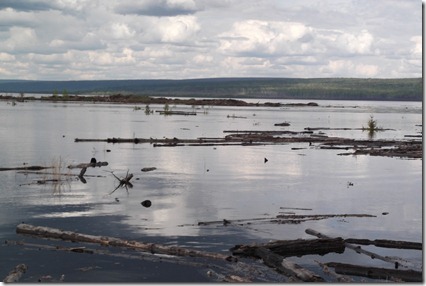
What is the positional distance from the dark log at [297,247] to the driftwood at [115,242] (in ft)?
2.46

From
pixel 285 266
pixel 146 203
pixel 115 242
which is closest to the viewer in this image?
pixel 285 266

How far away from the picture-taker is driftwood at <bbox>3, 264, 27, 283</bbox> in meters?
15.5

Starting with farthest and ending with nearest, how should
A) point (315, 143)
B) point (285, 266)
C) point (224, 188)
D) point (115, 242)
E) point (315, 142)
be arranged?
point (315, 142) → point (315, 143) → point (224, 188) → point (115, 242) → point (285, 266)

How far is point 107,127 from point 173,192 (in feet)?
149

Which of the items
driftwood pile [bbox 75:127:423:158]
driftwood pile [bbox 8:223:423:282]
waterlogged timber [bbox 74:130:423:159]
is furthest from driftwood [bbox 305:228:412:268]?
driftwood pile [bbox 75:127:423:158]

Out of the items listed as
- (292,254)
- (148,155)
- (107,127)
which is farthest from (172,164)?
(107,127)

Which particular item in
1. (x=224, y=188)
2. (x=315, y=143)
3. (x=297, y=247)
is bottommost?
(x=297, y=247)

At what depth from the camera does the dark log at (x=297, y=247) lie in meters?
18.1

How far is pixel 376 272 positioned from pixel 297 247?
2.60 metres

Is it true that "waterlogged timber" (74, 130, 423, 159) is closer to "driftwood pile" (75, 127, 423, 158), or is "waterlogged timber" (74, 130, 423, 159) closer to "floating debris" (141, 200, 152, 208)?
"driftwood pile" (75, 127, 423, 158)

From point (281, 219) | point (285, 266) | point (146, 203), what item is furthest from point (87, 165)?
A: point (285, 266)

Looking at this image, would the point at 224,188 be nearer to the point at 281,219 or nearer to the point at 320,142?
the point at 281,219

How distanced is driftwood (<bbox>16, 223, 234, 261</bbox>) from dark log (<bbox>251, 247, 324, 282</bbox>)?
89cm

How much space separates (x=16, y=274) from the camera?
52.6 ft
